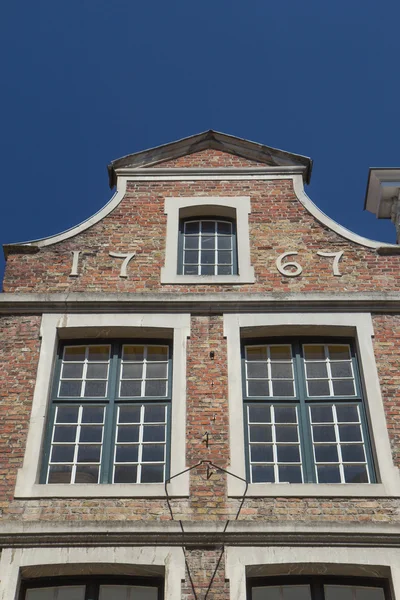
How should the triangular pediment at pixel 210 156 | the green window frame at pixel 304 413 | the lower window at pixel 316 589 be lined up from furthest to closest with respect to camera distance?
the triangular pediment at pixel 210 156, the green window frame at pixel 304 413, the lower window at pixel 316 589

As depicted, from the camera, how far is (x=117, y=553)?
904 cm

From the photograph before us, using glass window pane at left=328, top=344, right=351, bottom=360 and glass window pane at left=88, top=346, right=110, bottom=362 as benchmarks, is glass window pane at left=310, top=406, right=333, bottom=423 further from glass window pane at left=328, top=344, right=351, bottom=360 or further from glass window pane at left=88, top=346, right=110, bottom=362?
glass window pane at left=88, top=346, right=110, bottom=362

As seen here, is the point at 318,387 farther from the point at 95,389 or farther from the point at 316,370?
the point at 95,389

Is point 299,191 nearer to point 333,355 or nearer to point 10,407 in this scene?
point 333,355

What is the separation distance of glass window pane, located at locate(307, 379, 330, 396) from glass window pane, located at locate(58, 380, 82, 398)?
9.41 feet

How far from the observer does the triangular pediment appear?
13.6 meters

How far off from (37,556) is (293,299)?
4.61 meters

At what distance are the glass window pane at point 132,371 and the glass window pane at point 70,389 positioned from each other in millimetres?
579

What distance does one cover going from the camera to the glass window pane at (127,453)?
10.1 metres

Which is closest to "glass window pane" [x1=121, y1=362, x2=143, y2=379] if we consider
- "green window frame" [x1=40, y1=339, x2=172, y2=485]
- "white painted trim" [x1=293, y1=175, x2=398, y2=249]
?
"green window frame" [x1=40, y1=339, x2=172, y2=485]

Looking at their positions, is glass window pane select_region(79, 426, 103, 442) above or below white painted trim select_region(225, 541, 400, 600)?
above

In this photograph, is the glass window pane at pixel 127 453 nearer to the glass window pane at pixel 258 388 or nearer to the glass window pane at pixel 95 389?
the glass window pane at pixel 95 389

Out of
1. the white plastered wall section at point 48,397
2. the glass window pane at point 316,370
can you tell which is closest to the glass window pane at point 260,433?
the white plastered wall section at point 48,397

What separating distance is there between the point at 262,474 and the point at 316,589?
4.78ft
